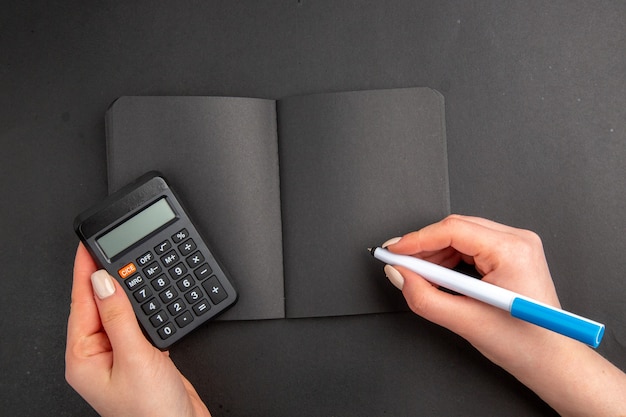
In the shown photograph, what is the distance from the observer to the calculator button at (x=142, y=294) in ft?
1.75

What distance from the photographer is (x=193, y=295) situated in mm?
542

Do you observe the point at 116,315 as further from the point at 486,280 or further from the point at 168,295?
the point at 486,280

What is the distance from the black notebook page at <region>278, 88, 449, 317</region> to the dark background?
0.03 m

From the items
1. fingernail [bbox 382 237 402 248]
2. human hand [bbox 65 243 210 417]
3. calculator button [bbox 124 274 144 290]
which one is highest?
fingernail [bbox 382 237 402 248]

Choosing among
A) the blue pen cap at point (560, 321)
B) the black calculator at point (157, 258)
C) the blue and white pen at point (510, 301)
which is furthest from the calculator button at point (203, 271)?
the blue pen cap at point (560, 321)

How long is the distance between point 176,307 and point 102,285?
8 cm

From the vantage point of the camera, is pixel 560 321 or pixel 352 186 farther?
pixel 352 186

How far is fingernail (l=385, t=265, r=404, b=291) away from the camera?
1.70ft

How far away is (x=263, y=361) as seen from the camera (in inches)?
22.2

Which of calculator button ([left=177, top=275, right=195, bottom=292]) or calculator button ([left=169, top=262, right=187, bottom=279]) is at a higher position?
calculator button ([left=169, top=262, right=187, bottom=279])

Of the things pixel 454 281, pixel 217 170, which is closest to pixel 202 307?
pixel 217 170

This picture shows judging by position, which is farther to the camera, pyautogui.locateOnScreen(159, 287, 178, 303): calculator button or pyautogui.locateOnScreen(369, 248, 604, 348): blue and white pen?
pyautogui.locateOnScreen(159, 287, 178, 303): calculator button

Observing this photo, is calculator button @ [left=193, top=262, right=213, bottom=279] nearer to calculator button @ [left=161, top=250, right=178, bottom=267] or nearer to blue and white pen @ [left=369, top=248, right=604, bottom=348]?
calculator button @ [left=161, top=250, right=178, bottom=267]

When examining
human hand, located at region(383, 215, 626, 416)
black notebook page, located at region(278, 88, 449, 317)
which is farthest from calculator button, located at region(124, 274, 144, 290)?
human hand, located at region(383, 215, 626, 416)
